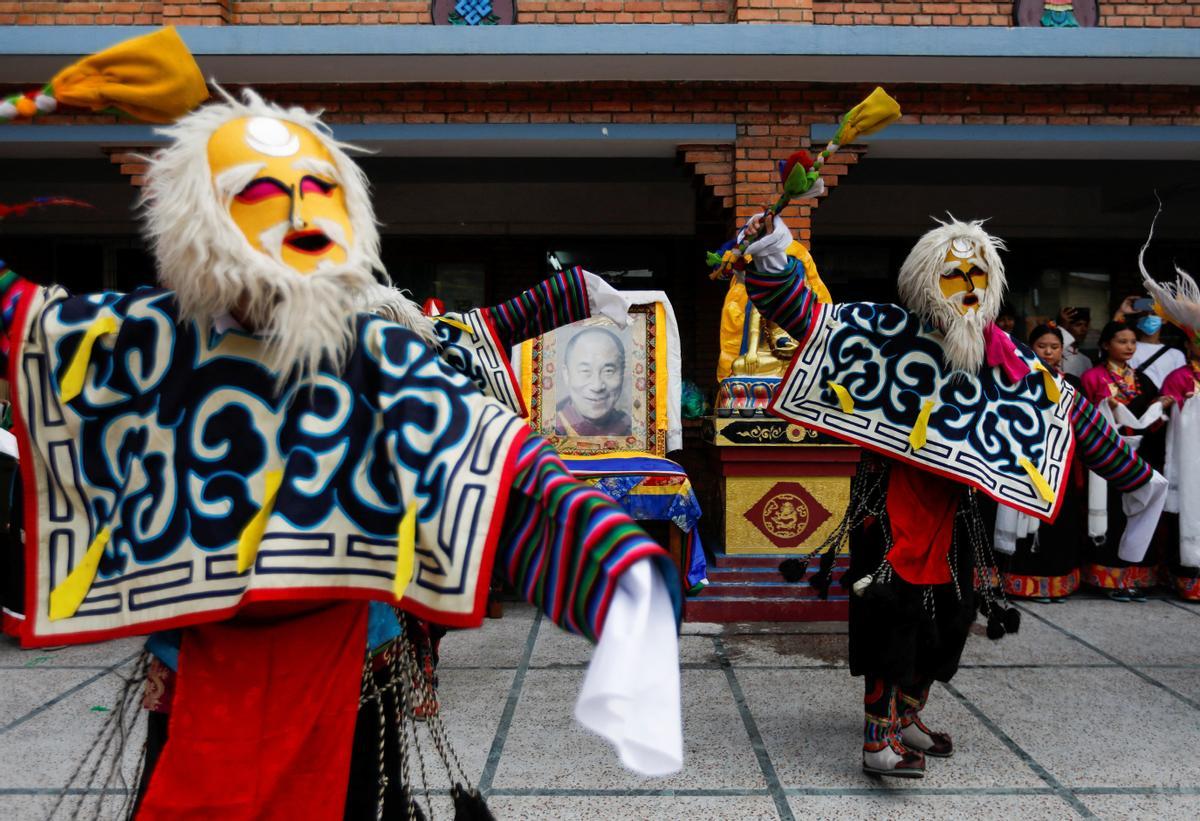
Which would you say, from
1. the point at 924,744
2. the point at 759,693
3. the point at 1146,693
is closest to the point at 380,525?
the point at 924,744

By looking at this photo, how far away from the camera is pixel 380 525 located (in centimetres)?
171

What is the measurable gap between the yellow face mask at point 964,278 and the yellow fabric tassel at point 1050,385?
0.38m

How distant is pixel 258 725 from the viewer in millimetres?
1741

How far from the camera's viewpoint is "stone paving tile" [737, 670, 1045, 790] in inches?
131

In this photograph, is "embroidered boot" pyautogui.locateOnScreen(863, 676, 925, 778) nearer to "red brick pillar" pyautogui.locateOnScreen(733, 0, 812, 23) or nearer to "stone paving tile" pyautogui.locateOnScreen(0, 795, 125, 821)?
"stone paving tile" pyautogui.locateOnScreen(0, 795, 125, 821)

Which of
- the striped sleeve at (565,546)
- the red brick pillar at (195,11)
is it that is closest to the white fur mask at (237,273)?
the striped sleeve at (565,546)

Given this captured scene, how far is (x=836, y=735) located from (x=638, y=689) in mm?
2707

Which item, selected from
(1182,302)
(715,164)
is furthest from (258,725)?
(715,164)

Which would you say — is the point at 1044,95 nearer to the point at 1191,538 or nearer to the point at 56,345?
the point at 1191,538

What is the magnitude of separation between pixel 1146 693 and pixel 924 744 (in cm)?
141

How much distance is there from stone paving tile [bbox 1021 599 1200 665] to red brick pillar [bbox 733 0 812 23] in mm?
4006

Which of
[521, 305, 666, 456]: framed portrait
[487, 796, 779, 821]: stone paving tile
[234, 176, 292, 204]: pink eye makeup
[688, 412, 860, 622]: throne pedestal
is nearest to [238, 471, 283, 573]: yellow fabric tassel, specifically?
[234, 176, 292, 204]: pink eye makeup

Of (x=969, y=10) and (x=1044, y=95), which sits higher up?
(x=969, y=10)

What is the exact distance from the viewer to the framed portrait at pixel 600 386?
6.05m
